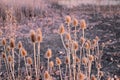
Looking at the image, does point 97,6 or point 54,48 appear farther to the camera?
point 97,6

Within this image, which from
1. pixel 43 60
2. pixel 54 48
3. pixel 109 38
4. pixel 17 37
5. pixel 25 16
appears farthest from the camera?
pixel 25 16

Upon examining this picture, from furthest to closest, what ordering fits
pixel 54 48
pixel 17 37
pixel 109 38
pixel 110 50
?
pixel 17 37 < pixel 109 38 < pixel 54 48 < pixel 110 50

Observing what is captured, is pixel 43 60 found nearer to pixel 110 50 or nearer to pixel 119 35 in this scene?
pixel 110 50

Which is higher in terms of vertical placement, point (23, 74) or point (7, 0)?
point (7, 0)

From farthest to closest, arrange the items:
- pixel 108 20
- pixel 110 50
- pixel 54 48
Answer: pixel 108 20, pixel 54 48, pixel 110 50

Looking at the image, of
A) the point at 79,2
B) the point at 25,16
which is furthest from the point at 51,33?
the point at 79,2

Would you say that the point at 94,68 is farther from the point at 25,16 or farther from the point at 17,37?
the point at 25,16

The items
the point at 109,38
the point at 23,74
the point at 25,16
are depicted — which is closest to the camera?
the point at 23,74

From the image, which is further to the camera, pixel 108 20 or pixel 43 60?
pixel 108 20

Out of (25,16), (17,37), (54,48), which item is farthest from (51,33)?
(25,16)
